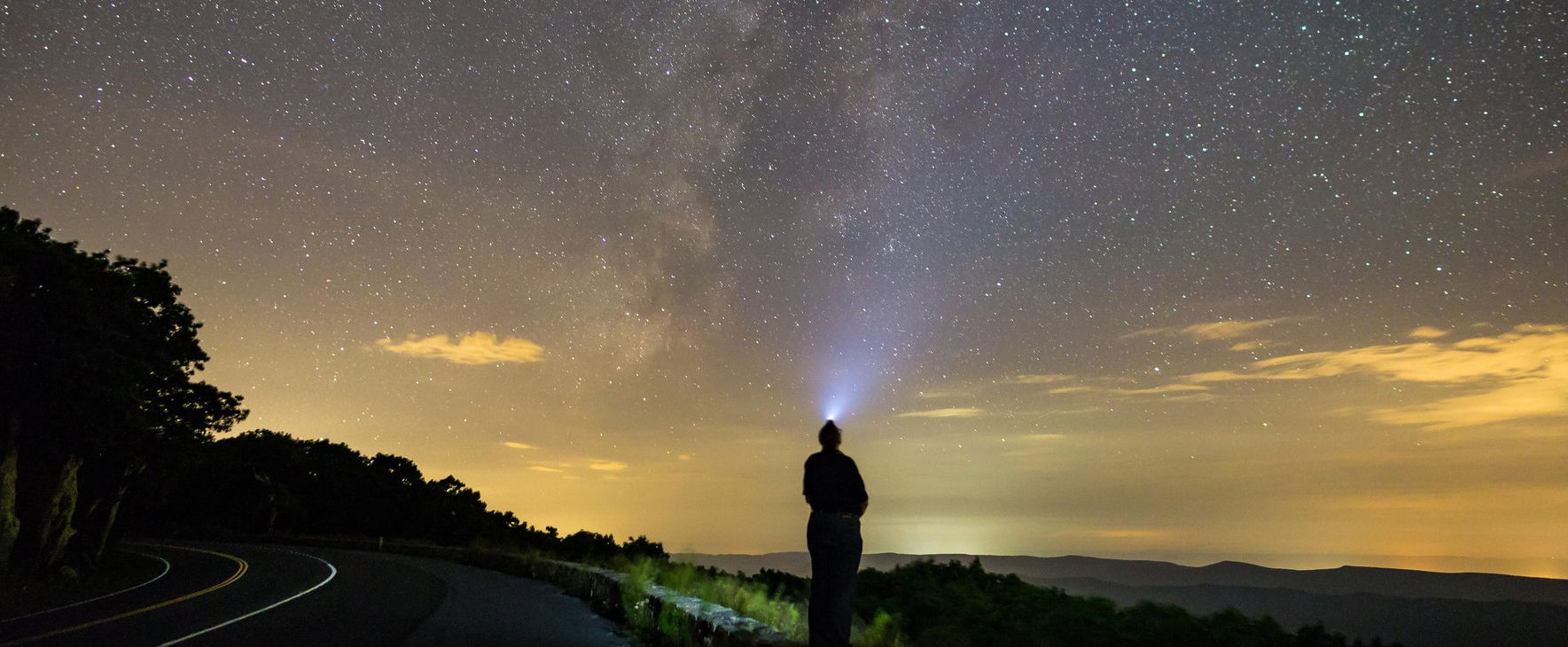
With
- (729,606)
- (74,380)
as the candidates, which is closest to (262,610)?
(729,606)

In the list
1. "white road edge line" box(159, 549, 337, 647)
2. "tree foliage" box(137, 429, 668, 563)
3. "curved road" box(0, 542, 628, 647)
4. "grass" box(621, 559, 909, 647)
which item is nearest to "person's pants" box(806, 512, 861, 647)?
"grass" box(621, 559, 909, 647)

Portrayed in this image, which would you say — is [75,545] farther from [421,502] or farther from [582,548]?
[421,502]

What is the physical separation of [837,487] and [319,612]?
1173 centimetres

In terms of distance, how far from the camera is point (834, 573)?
6.93 m

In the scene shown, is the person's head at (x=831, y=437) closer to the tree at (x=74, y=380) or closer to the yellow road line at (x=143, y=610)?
the yellow road line at (x=143, y=610)

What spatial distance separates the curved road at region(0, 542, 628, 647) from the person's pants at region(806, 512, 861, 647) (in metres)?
5.35

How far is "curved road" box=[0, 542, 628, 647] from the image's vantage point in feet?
38.5

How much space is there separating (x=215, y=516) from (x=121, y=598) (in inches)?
1934

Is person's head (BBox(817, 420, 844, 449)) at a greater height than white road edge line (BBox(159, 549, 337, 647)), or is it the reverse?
person's head (BBox(817, 420, 844, 449))

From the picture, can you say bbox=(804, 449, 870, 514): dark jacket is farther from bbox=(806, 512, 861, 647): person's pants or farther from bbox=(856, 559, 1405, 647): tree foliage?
bbox=(856, 559, 1405, 647): tree foliage

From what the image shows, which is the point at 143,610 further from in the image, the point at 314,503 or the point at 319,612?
the point at 314,503

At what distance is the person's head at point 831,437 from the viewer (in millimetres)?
7219

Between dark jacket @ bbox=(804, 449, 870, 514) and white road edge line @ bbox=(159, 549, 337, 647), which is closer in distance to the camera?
dark jacket @ bbox=(804, 449, 870, 514)

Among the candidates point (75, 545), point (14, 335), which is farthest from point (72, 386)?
point (75, 545)
